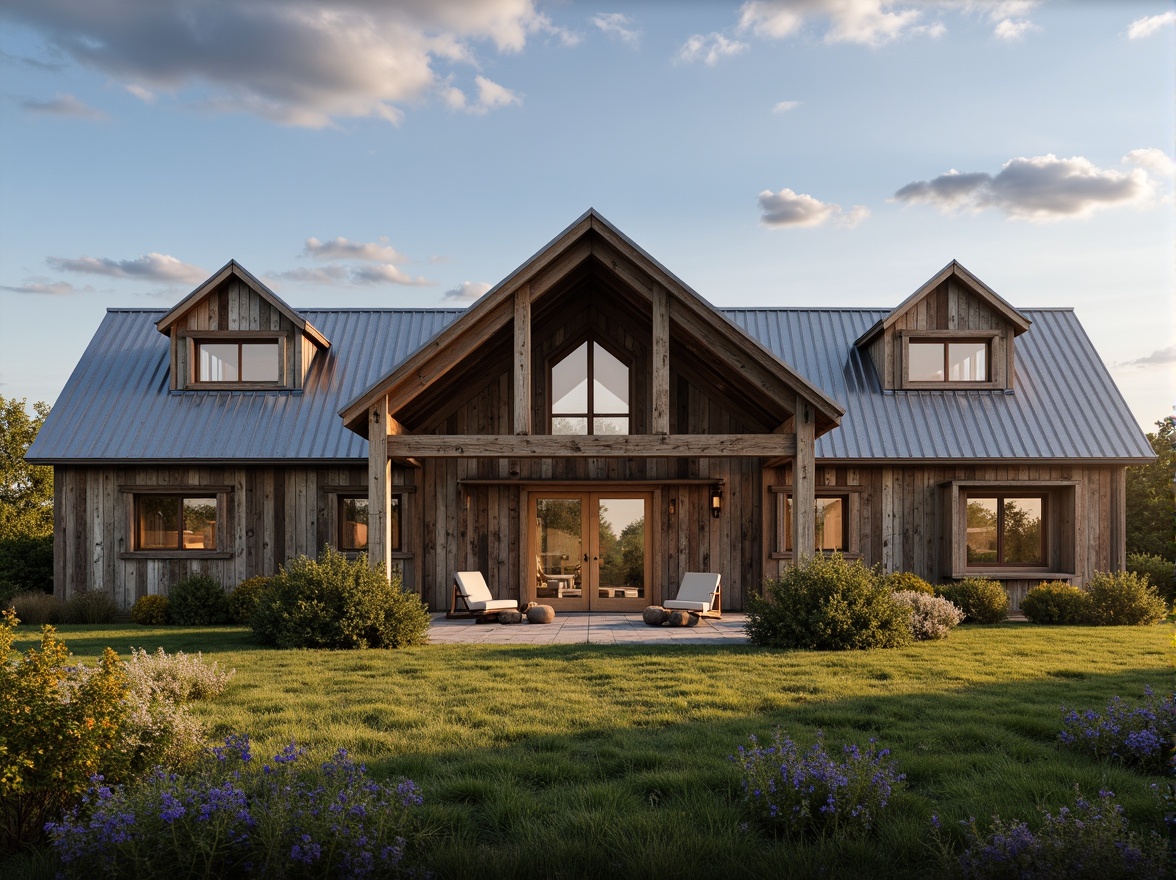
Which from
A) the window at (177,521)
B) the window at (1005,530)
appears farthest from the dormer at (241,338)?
the window at (1005,530)

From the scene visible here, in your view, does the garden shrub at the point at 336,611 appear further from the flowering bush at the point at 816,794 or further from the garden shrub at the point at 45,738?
the flowering bush at the point at 816,794

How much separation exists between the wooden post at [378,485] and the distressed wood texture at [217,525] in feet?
13.0

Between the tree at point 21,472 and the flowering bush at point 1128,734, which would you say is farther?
the tree at point 21,472

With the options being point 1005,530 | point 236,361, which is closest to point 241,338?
point 236,361

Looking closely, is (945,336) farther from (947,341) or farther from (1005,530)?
(1005,530)

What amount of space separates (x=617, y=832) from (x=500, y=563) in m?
12.3

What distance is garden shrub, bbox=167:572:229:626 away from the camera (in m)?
14.4

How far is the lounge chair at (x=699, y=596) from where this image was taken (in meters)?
14.6

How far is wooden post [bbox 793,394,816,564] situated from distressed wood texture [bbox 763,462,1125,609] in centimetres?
388

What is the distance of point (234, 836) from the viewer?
4051mm

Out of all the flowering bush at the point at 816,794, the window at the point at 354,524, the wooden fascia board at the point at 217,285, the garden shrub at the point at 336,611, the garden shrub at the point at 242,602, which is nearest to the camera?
the flowering bush at the point at 816,794

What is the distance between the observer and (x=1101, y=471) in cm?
1620

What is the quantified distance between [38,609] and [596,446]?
1000 cm

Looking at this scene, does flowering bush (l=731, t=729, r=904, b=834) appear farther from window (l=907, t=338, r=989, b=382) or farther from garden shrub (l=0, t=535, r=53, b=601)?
garden shrub (l=0, t=535, r=53, b=601)
